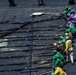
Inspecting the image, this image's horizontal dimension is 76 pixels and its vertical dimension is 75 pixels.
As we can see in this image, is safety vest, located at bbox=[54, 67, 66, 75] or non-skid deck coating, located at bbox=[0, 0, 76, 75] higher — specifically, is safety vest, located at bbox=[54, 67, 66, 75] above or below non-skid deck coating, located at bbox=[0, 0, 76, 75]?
above

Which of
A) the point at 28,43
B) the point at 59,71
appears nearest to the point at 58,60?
the point at 59,71

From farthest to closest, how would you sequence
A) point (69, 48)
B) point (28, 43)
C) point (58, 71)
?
point (28, 43) → point (69, 48) → point (58, 71)

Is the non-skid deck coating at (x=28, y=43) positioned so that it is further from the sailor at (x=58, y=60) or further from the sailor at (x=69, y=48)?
the sailor at (x=69, y=48)

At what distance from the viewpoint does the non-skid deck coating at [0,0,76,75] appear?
27.2m

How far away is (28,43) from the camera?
104ft

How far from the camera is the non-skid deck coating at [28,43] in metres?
27.2

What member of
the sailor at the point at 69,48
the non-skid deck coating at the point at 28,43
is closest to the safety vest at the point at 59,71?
the non-skid deck coating at the point at 28,43

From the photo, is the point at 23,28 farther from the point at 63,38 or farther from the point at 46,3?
the point at 46,3

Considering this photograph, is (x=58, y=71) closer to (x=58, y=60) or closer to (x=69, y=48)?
(x=58, y=60)

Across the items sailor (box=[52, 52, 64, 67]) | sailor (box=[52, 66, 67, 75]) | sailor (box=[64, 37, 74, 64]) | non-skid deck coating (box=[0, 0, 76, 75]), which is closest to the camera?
sailor (box=[52, 66, 67, 75])

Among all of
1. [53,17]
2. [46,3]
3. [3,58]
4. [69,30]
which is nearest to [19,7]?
[46,3]

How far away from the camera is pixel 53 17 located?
125ft

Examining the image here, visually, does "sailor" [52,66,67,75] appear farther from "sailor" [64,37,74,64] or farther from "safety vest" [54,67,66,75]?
"sailor" [64,37,74,64]

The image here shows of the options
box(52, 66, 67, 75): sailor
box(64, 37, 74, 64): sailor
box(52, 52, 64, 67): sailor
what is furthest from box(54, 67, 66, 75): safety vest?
box(64, 37, 74, 64): sailor
